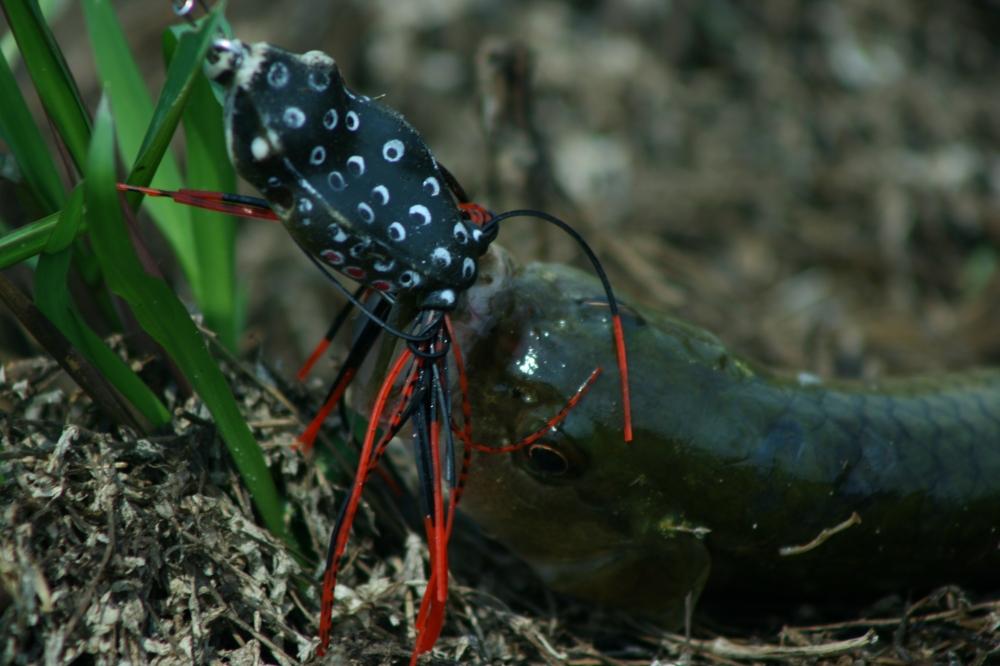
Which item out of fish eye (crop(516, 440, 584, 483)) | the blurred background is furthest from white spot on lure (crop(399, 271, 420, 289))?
the blurred background

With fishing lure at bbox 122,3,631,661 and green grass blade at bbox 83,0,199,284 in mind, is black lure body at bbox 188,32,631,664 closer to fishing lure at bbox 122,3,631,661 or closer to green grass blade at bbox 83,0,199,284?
fishing lure at bbox 122,3,631,661

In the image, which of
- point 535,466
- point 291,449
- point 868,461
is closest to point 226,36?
point 291,449

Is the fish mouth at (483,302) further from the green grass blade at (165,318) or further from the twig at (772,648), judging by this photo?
the twig at (772,648)

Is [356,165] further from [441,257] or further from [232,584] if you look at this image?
[232,584]

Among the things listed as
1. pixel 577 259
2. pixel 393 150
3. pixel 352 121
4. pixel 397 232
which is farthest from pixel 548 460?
pixel 577 259

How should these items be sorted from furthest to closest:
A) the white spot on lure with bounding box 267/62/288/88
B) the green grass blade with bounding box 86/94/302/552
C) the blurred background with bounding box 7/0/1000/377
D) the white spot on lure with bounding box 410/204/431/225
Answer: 1. the blurred background with bounding box 7/0/1000/377
2. the white spot on lure with bounding box 410/204/431/225
3. the white spot on lure with bounding box 267/62/288/88
4. the green grass blade with bounding box 86/94/302/552

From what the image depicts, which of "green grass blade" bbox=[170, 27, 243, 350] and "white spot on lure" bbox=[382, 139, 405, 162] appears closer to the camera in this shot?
"white spot on lure" bbox=[382, 139, 405, 162]

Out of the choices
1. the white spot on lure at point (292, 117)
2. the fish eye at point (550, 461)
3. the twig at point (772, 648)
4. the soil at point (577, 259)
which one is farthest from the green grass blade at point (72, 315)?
the twig at point (772, 648)
